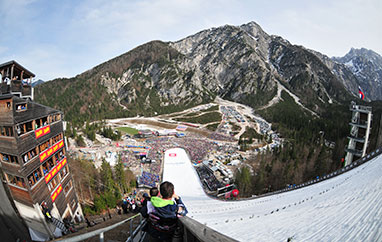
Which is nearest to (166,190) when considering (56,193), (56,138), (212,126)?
(56,193)

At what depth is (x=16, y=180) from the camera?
8.62m

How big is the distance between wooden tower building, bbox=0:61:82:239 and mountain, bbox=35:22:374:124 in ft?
228

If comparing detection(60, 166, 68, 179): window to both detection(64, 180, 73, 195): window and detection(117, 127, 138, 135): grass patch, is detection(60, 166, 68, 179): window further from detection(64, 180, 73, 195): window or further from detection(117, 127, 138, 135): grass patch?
detection(117, 127, 138, 135): grass patch

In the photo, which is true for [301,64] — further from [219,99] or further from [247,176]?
[247,176]

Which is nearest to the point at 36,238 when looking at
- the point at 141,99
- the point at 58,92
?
the point at 141,99

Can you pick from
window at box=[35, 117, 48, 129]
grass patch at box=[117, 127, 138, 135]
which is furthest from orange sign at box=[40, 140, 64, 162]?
grass patch at box=[117, 127, 138, 135]

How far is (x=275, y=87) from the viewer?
379 feet

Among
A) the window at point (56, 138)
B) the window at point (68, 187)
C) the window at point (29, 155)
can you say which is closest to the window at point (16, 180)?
the window at point (29, 155)

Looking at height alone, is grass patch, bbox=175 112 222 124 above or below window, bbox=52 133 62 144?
below

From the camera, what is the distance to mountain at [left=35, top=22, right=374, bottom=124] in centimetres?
8806

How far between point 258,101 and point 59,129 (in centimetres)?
10730

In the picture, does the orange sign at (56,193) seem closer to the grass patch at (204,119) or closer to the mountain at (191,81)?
the grass patch at (204,119)

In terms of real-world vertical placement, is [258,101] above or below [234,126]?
above

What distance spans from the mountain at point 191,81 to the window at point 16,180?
70999 mm
